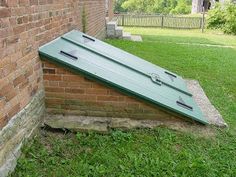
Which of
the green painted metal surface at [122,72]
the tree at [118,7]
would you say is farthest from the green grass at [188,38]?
the tree at [118,7]

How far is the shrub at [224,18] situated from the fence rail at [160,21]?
197cm

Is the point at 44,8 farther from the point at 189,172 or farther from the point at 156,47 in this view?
the point at 156,47

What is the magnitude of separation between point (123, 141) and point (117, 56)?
71.2 inches

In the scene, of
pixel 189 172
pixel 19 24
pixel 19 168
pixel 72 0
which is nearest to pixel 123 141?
pixel 189 172

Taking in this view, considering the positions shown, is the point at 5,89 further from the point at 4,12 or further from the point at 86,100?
the point at 86,100

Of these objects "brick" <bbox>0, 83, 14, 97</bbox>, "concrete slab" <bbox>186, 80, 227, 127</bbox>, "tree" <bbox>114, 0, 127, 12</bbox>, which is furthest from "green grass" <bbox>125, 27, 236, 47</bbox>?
Result: "tree" <bbox>114, 0, 127, 12</bbox>

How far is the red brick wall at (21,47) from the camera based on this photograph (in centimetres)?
254

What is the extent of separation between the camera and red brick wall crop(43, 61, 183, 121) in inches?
138

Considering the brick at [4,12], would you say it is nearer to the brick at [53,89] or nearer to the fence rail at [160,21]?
the brick at [53,89]

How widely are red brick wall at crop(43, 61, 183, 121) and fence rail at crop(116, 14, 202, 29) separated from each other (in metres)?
20.6

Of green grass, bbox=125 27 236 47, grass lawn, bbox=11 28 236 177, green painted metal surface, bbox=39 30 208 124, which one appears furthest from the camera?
green grass, bbox=125 27 236 47

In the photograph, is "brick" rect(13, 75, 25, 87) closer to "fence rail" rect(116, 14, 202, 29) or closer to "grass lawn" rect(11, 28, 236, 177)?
"grass lawn" rect(11, 28, 236, 177)

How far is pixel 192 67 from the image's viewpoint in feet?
25.2

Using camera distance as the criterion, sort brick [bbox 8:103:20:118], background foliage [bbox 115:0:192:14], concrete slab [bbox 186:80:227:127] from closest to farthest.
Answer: brick [bbox 8:103:20:118], concrete slab [bbox 186:80:227:127], background foliage [bbox 115:0:192:14]
